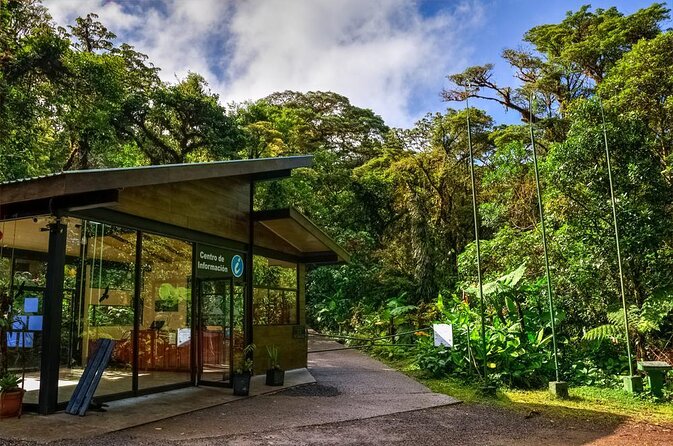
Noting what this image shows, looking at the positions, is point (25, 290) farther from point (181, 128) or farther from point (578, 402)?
point (181, 128)

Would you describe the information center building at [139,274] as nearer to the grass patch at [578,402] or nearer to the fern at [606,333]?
the grass patch at [578,402]

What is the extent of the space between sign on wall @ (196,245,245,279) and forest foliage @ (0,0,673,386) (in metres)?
4.23

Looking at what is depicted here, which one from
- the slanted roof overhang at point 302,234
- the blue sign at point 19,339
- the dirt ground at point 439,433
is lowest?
the dirt ground at point 439,433

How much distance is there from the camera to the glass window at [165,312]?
23.6ft

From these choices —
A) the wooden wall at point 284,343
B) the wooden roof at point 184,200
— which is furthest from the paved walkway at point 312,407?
the wooden roof at point 184,200

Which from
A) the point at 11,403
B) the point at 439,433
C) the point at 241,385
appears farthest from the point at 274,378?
the point at 11,403

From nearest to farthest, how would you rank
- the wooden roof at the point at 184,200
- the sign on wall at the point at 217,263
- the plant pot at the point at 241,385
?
the wooden roof at the point at 184,200 → the plant pot at the point at 241,385 → the sign on wall at the point at 217,263

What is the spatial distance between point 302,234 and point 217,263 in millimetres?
2258

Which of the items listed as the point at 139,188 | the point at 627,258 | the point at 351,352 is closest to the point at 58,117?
the point at 139,188

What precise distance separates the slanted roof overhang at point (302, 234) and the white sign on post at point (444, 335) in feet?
9.85

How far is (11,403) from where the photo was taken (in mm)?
5469

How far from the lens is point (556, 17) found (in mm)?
18953

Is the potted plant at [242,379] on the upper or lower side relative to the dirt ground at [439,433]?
upper

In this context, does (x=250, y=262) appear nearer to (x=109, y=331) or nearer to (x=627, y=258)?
(x=109, y=331)
